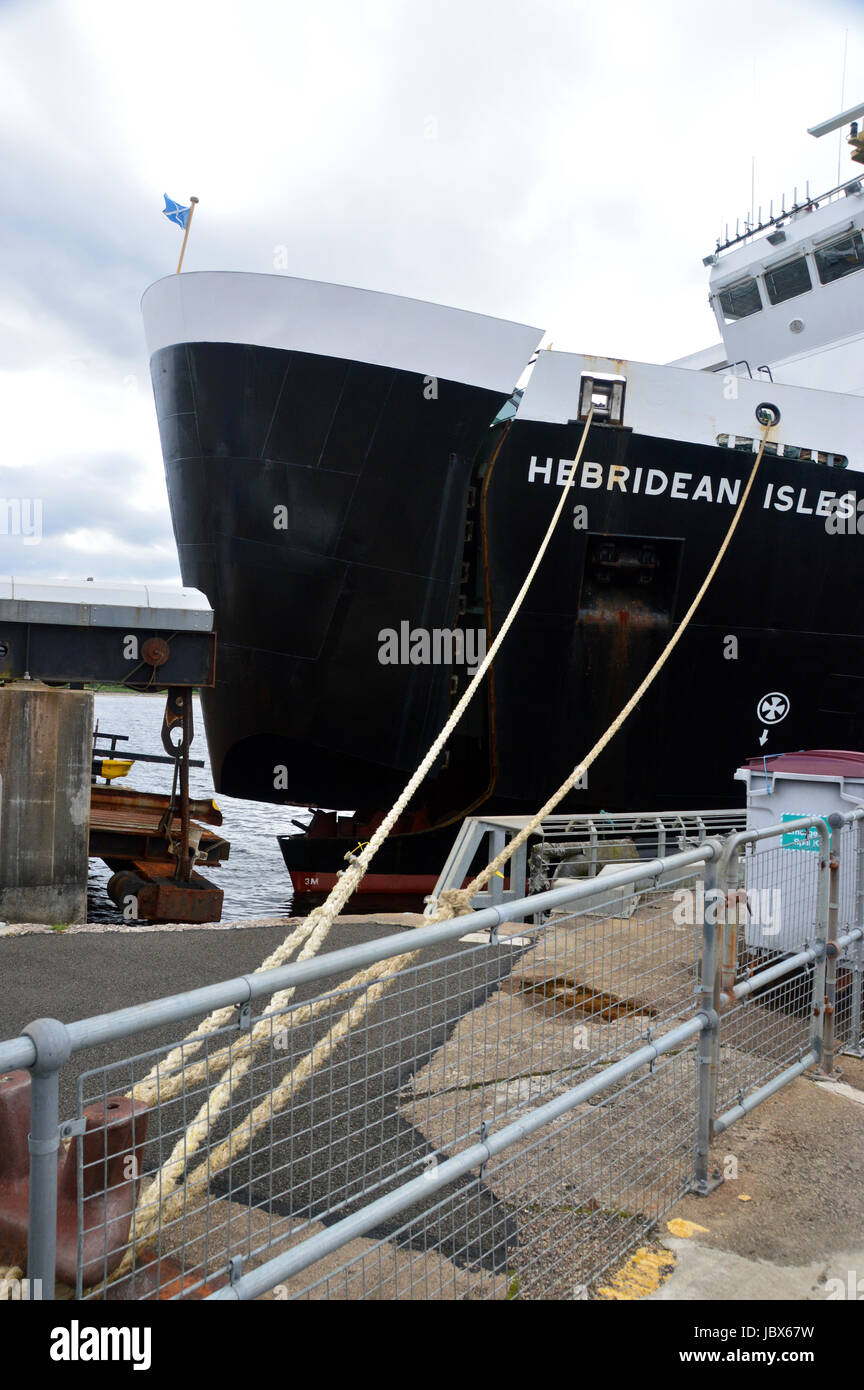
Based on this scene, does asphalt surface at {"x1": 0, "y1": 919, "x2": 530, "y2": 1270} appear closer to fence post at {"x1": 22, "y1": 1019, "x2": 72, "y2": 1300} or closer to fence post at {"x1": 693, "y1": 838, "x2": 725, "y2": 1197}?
fence post at {"x1": 22, "y1": 1019, "x2": 72, "y2": 1300}

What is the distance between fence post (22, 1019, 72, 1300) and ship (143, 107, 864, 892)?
27.6 ft

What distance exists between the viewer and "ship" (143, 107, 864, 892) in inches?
385

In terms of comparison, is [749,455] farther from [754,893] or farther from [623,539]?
[754,893]

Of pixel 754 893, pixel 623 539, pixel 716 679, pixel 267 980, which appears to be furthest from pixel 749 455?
pixel 267 980

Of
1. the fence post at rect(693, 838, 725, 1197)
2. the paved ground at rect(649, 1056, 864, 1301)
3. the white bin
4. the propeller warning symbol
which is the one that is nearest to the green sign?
the white bin

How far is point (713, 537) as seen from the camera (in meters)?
10.6

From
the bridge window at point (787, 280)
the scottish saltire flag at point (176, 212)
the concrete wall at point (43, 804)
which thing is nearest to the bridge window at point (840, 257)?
the bridge window at point (787, 280)

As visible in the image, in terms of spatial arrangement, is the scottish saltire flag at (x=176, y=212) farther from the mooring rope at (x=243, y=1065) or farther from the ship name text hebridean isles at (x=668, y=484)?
the mooring rope at (x=243, y=1065)

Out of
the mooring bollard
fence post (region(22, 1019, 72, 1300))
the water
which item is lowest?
the water

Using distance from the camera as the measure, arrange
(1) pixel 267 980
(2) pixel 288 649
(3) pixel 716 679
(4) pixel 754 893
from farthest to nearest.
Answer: (3) pixel 716 679, (2) pixel 288 649, (4) pixel 754 893, (1) pixel 267 980

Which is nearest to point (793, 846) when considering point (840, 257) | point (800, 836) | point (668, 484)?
point (800, 836)

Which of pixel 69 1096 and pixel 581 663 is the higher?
pixel 581 663

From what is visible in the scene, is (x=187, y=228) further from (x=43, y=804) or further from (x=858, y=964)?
(x=858, y=964)

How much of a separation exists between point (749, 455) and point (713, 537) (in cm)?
95
